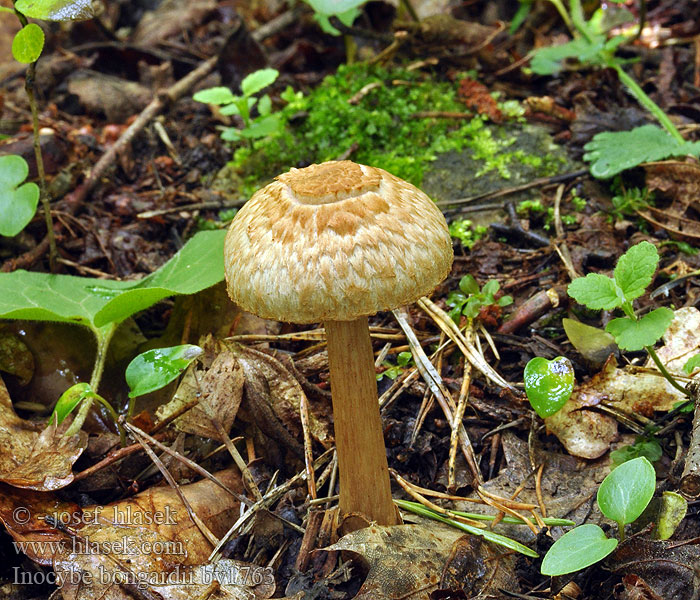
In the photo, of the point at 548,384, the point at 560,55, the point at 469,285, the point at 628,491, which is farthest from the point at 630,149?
the point at 628,491

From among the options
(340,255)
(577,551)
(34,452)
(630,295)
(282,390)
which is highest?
(340,255)

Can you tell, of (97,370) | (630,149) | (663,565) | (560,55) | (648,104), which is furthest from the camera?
(560,55)

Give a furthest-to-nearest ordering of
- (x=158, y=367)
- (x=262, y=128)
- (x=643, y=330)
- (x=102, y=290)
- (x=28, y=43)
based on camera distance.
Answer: (x=262, y=128)
(x=102, y=290)
(x=28, y=43)
(x=158, y=367)
(x=643, y=330)

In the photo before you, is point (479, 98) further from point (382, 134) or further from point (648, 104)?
point (648, 104)

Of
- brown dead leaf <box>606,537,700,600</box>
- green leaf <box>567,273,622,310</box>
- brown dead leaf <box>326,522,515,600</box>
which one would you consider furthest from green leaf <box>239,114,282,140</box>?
brown dead leaf <box>606,537,700,600</box>

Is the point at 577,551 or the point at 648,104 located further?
the point at 648,104

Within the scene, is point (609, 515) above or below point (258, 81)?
below

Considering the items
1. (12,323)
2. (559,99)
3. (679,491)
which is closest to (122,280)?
(12,323)
